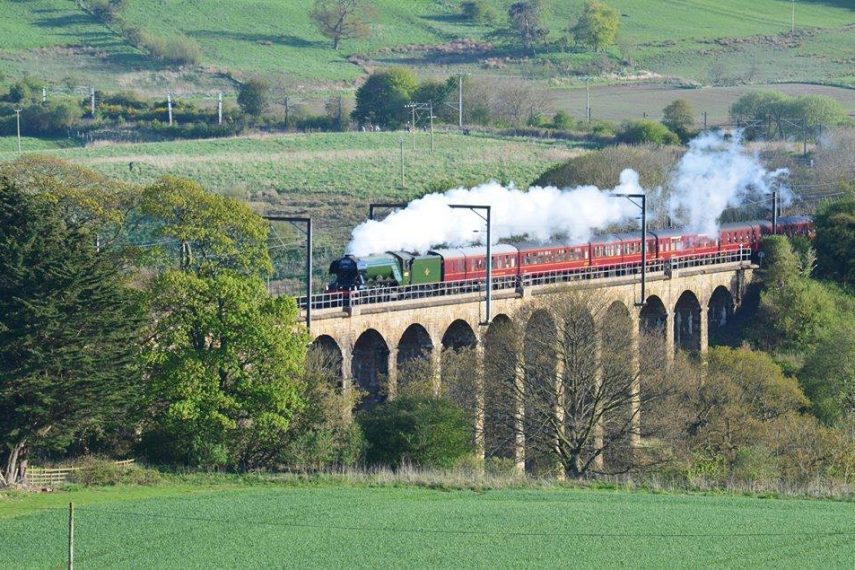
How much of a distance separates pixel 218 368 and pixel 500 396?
40.8ft

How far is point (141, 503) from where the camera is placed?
45.4 m

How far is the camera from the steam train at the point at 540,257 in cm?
6950

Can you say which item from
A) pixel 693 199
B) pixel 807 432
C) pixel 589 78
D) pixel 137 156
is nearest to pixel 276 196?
pixel 137 156

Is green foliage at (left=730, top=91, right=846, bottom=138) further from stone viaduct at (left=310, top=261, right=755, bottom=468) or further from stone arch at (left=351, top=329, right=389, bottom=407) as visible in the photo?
stone arch at (left=351, top=329, right=389, bottom=407)

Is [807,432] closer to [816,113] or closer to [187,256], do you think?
[187,256]

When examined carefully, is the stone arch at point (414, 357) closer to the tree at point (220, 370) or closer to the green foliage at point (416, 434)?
the green foliage at point (416, 434)

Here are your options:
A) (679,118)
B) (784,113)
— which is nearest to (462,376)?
(679,118)

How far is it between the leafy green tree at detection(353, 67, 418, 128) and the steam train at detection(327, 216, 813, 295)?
56763mm

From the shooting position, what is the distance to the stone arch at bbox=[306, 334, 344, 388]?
2376 inches

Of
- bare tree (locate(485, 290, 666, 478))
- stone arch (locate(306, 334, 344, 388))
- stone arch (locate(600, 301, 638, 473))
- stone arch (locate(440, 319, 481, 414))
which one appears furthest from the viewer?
stone arch (locate(440, 319, 481, 414))

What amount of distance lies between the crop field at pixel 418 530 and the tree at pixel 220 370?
5.63m

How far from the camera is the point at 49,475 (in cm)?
5081

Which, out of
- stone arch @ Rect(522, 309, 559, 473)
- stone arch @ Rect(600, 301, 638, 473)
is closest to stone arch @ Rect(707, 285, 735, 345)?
stone arch @ Rect(600, 301, 638, 473)

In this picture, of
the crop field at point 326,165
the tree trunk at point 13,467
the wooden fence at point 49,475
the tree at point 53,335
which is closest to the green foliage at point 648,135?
the crop field at point 326,165
